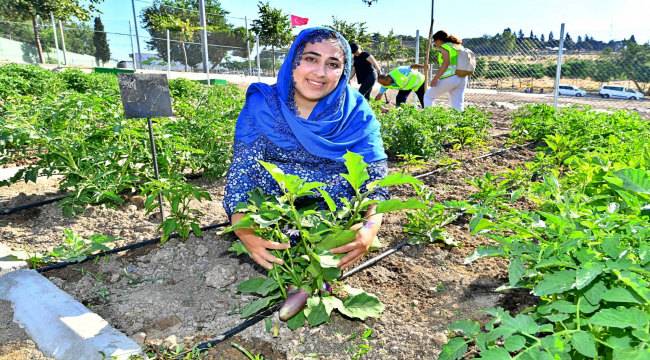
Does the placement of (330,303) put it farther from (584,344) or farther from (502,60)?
(502,60)

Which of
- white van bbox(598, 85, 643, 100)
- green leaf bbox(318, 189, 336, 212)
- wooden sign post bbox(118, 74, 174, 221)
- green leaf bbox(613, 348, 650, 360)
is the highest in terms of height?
wooden sign post bbox(118, 74, 174, 221)

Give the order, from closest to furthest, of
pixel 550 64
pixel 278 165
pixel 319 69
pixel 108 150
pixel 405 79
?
pixel 319 69 → pixel 278 165 → pixel 108 150 → pixel 405 79 → pixel 550 64

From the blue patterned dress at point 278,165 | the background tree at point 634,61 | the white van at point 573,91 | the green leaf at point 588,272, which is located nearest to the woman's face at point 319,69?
the blue patterned dress at point 278,165

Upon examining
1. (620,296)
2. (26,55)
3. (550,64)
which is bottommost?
(620,296)

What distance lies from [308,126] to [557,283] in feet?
4.11

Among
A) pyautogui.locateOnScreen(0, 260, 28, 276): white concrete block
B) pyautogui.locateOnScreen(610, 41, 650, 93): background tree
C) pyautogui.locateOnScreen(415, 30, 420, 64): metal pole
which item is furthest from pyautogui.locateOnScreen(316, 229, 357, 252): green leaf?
pyautogui.locateOnScreen(610, 41, 650, 93): background tree

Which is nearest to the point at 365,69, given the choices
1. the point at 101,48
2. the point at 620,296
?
the point at 620,296

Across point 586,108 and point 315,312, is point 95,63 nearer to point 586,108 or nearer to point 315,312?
point 586,108

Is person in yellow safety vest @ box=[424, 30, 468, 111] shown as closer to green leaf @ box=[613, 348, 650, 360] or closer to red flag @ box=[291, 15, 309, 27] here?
green leaf @ box=[613, 348, 650, 360]

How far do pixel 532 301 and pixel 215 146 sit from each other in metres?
2.51

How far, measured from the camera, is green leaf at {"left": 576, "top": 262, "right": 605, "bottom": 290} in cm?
89

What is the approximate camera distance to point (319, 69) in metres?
1.92

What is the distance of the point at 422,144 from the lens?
4.25 metres

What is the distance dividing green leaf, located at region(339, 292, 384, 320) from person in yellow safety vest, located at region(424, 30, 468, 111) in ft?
18.3
